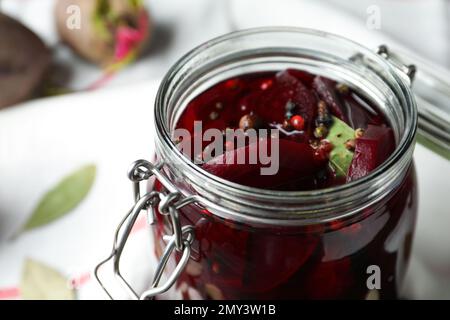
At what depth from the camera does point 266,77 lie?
0.96 meters

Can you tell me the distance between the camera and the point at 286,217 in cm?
77

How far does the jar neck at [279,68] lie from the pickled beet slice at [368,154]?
25 millimetres

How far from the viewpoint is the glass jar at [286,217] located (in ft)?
2.51

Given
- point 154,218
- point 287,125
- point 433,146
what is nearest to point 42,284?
point 154,218

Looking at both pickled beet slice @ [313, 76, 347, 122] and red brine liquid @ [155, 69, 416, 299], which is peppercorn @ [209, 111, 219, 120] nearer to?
red brine liquid @ [155, 69, 416, 299]

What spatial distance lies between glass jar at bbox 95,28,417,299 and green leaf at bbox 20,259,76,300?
21 centimetres

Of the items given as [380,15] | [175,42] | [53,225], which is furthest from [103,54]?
[380,15]

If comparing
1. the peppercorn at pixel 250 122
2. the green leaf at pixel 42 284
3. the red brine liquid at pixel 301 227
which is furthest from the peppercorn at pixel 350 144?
the green leaf at pixel 42 284

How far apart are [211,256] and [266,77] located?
0.89ft

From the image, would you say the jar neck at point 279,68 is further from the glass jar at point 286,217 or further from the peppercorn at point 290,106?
the peppercorn at point 290,106

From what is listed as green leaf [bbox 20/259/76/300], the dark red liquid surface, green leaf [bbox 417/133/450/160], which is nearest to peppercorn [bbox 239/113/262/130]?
the dark red liquid surface

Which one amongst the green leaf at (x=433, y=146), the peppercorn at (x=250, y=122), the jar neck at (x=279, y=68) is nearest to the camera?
the jar neck at (x=279, y=68)

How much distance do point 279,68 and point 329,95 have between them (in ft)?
0.36
